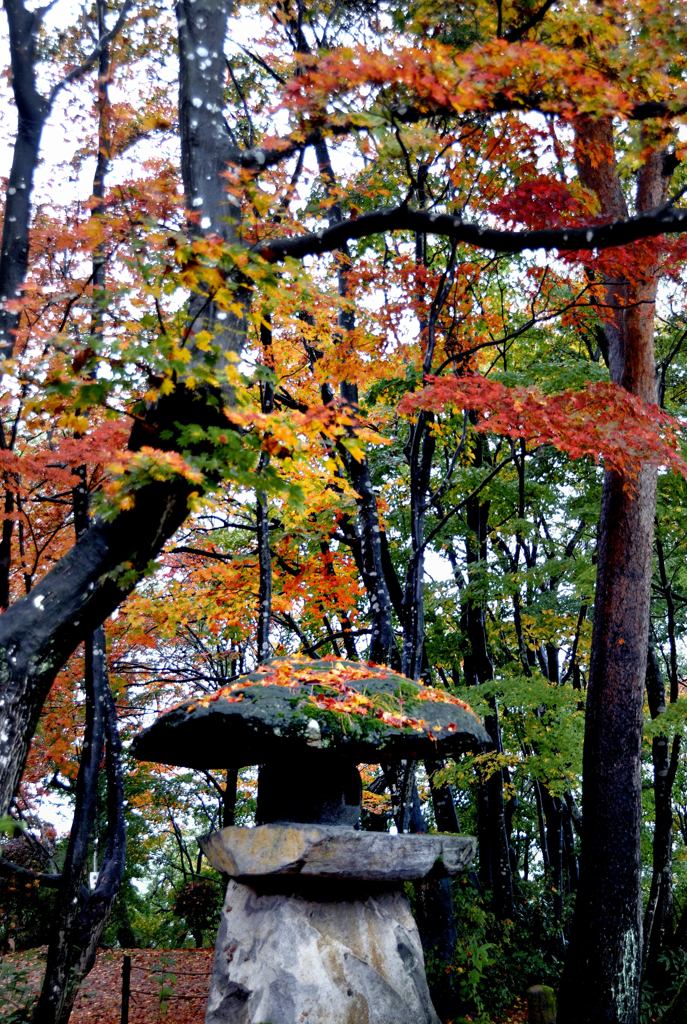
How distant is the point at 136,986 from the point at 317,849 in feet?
23.8

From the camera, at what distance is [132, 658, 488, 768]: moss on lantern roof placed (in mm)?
5184

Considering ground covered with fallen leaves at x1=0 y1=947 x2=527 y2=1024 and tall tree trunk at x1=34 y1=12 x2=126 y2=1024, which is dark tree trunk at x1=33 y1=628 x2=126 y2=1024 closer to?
tall tree trunk at x1=34 y1=12 x2=126 y2=1024

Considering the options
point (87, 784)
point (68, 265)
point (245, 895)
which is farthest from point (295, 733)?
point (68, 265)

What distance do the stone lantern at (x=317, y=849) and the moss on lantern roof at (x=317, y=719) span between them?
0.04 ft

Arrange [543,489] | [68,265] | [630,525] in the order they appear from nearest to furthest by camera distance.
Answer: [630,525]
[68,265]
[543,489]

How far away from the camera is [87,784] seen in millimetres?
7129

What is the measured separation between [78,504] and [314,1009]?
5.19 metres

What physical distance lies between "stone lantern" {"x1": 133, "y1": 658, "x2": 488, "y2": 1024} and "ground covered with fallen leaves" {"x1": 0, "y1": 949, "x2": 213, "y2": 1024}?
8.93 feet

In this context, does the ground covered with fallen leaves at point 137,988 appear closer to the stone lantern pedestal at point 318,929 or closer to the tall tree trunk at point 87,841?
the tall tree trunk at point 87,841

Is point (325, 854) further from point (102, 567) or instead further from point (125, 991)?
point (125, 991)

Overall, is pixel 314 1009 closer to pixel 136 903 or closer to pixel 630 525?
pixel 630 525

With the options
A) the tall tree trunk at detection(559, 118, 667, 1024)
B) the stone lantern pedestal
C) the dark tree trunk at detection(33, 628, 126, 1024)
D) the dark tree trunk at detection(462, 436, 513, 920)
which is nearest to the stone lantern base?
the stone lantern pedestal

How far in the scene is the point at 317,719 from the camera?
5.29 meters

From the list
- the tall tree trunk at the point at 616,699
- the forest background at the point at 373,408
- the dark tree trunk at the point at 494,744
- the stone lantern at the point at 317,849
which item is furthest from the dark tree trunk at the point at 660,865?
the stone lantern at the point at 317,849
